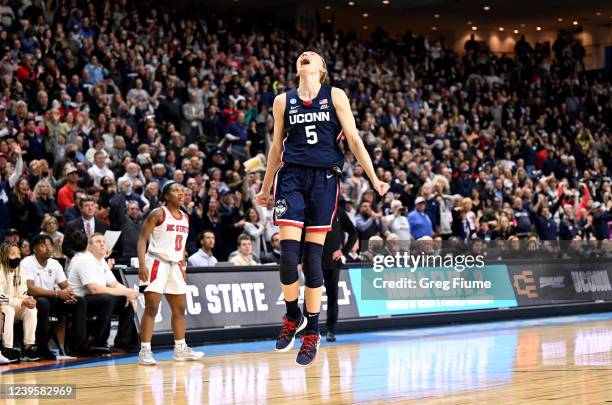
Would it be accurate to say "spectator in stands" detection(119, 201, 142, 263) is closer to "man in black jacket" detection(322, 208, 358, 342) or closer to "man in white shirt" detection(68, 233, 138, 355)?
"man in white shirt" detection(68, 233, 138, 355)

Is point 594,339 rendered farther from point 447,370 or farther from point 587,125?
point 587,125

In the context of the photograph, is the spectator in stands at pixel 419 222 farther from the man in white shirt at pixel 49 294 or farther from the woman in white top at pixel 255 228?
the man in white shirt at pixel 49 294

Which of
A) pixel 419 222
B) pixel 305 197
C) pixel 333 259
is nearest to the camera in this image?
pixel 305 197

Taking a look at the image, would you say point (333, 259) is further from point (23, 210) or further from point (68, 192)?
point (23, 210)

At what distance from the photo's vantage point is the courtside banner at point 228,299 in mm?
14663

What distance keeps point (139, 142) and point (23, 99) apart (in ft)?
8.05

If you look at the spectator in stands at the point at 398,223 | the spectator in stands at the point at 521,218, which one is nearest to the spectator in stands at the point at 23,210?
the spectator in stands at the point at 398,223

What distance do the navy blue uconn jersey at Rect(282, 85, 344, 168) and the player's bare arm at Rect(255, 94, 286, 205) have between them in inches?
2.4

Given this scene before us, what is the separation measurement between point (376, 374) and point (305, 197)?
278 cm

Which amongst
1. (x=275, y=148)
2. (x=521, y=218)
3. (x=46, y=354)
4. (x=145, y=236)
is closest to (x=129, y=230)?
(x=46, y=354)

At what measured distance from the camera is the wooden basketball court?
834 centimetres

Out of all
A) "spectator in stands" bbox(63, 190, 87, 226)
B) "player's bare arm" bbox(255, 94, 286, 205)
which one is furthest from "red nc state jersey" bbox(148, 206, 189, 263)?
"player's bare arm" bbox(255, 94, 286, 205)

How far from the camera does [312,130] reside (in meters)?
8.23

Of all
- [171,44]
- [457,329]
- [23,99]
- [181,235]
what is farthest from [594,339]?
[171,44]
